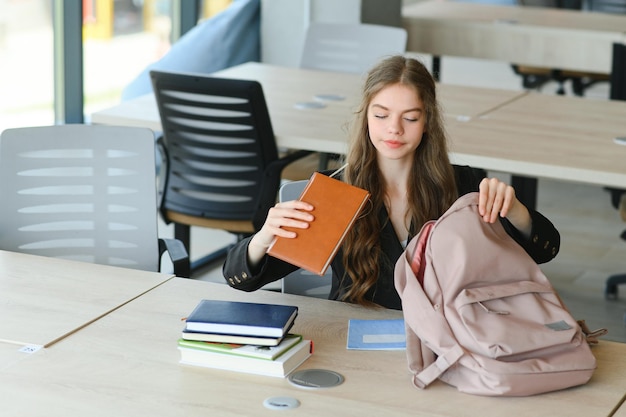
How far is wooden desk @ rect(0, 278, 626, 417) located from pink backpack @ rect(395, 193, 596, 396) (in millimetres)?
41

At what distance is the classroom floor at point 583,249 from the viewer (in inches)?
171

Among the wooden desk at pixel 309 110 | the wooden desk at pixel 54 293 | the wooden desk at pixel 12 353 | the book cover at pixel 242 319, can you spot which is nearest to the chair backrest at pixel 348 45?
the wooden desk at pixel 309 110

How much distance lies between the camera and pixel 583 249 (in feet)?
16.8

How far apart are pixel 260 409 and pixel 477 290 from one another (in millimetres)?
444

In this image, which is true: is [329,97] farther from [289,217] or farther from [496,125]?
[289,217]

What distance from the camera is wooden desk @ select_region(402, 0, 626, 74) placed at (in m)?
5.70

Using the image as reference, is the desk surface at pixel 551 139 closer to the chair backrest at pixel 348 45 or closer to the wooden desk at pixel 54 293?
the chair backrest at pixel 348 45

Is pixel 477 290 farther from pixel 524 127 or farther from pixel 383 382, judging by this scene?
pixel 524 127

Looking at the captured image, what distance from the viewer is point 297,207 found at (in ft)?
6.82

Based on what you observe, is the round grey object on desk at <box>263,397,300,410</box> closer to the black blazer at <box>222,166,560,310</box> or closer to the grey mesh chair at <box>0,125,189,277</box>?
the black blazer at <box>222,166,560,310</box>

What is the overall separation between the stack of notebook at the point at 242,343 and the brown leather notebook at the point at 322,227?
0.39 ft

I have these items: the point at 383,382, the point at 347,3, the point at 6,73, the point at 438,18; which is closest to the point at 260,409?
the point at 383,382

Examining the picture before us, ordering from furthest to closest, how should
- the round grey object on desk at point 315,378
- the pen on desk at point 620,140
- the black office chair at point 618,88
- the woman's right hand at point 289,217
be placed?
1. the black office chair at point 618,88
2. the pen on desk at point 620,140
3. the woman's right hand at point 289,217
4. the round grey object on desk at point 315,378

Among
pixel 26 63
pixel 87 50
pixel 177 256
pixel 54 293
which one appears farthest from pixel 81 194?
pixel 87 50
